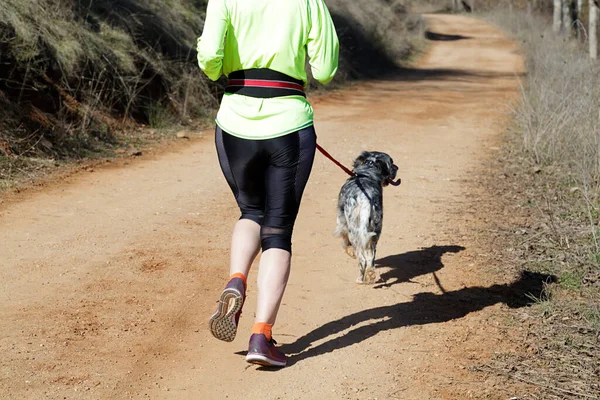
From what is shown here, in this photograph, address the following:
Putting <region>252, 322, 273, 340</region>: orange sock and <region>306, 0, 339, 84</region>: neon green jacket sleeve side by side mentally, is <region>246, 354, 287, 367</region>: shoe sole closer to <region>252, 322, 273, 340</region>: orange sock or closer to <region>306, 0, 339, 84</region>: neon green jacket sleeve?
<region>252, 322, 273, 340</region>: orange sock

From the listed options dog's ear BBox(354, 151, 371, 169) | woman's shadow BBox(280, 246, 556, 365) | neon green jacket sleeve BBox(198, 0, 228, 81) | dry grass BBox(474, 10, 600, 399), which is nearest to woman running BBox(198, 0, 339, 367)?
neon green jacket sleeve BBox(198, 0, 228, 81)

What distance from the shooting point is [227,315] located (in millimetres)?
4238

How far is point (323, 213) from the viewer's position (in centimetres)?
838

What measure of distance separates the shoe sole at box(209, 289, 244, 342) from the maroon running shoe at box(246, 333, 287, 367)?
127mm

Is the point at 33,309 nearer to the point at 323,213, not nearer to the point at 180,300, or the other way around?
the point at 180,300

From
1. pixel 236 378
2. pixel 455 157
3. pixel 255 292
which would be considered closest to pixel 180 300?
pixel 255 292

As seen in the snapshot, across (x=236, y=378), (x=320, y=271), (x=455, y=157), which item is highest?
(x=236, y=378)

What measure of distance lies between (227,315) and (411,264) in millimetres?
2913

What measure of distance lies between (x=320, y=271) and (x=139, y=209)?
242 cm

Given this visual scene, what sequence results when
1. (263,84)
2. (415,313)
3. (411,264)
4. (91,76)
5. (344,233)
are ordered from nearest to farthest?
(263,84), (415,313), (344,233), (411,264), (91,76)

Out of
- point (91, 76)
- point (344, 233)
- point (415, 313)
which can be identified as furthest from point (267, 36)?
point (91, 76)

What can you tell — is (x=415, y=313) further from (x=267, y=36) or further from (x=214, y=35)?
(x=214, y=35)

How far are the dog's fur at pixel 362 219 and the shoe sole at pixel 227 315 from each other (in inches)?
79.1

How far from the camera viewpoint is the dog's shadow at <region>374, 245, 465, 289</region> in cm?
649
